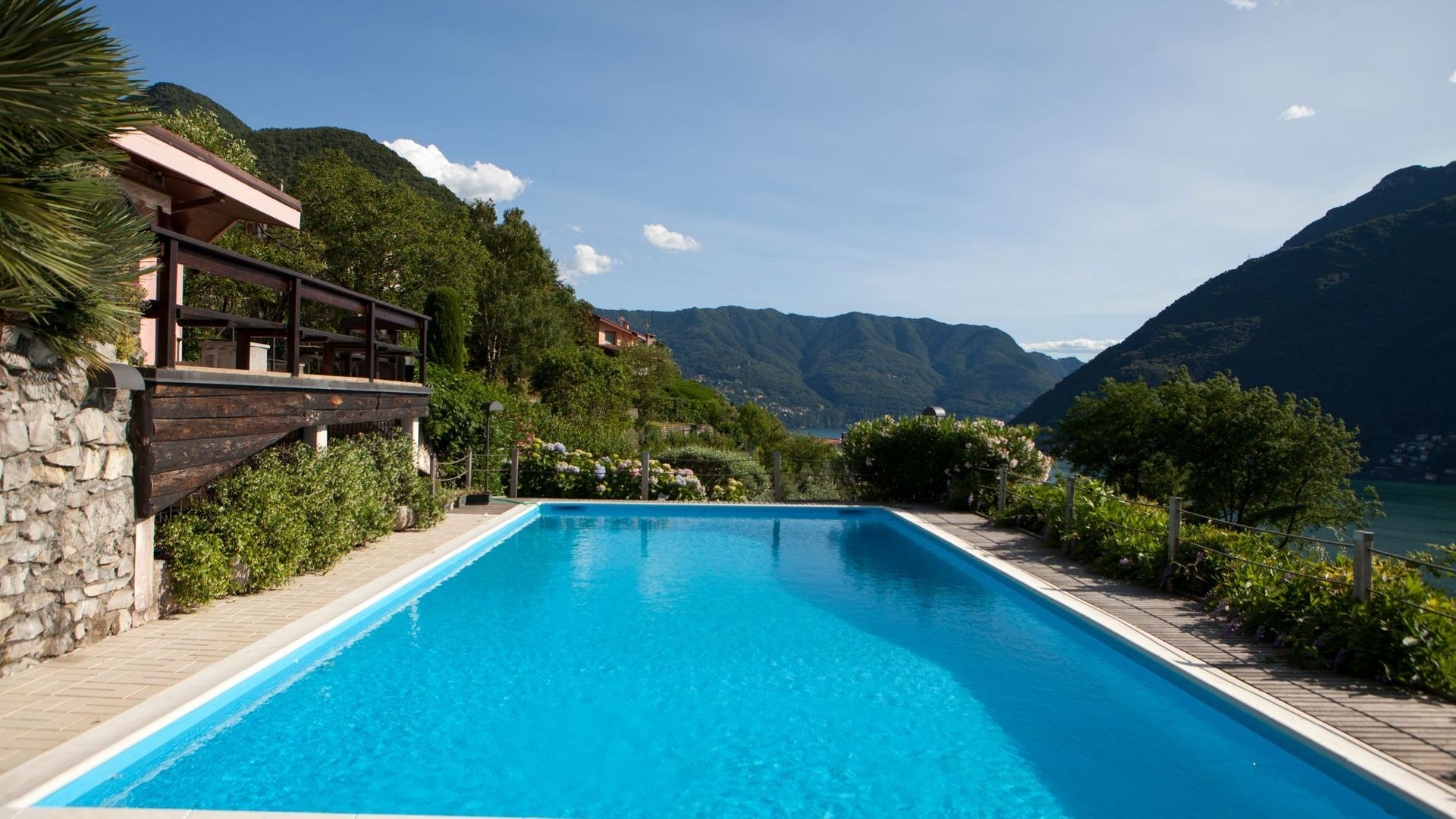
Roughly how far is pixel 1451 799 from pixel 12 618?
24.6 feet

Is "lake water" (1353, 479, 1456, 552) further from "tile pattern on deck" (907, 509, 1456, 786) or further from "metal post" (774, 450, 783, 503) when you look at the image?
"tile pattern on deck" (907, 509, 1456, 786)

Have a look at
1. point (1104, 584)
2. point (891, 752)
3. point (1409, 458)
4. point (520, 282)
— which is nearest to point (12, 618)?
point (891, 752)

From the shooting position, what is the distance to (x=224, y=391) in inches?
254

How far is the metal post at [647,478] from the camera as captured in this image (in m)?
15.2

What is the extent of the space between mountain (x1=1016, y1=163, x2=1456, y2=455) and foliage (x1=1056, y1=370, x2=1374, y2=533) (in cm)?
1551

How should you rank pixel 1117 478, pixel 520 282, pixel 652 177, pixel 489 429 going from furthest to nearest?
1. pixel 520 282
2. pixel 1117 478
3. pixel 652 177
4. pixel 489 429

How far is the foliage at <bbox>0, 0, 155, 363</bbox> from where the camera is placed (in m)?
4.03

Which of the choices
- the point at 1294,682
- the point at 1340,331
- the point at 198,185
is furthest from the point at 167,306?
the point at 1340,331

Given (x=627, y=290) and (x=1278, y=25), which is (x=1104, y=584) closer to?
(x=1278, y=25)

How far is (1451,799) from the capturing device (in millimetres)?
3639

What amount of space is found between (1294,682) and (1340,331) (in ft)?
167

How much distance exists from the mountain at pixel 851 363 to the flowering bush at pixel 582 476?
286 feet

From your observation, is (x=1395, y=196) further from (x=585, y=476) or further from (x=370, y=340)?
(x=370, y=340)

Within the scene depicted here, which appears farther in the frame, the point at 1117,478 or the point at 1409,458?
the point at 1409,458
